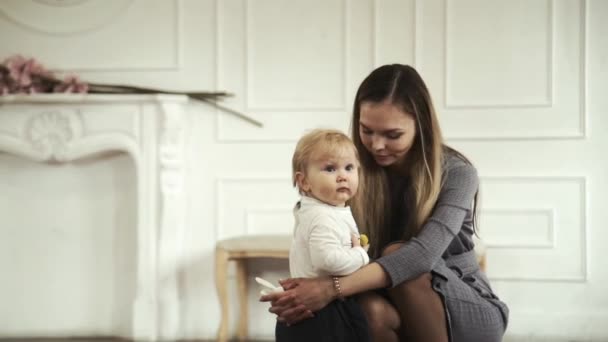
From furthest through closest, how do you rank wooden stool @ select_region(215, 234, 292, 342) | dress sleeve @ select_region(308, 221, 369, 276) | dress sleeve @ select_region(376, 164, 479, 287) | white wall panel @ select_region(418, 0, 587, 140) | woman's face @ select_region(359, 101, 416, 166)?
1. white wall panel @ select_region(418, 0, 587, 140)
2. wooden stool @ select_region(215, 234, 292, 342)
3. woman's face @ select_region(359, 101, 416, 166)
4. dress sleeve @ select_region(376, 164, 479, 287)
5. dress sleeve @ select_region(308, 221, 369, 276)

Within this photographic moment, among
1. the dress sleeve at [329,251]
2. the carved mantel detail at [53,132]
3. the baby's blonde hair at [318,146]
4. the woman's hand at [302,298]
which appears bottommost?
the woman's hand at [302,298]

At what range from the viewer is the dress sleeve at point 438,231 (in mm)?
1982

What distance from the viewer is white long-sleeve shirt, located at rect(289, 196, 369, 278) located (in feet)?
6.13

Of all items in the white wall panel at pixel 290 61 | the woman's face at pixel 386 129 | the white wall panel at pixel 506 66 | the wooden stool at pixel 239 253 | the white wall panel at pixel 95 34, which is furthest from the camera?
the white wall panel at pixel 95 34

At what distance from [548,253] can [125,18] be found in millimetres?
2401

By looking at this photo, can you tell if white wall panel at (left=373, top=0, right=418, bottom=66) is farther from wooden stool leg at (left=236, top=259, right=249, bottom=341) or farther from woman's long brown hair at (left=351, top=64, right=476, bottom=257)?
woman's long brown hair at (left=351, top=64, right=476, bottom=257)

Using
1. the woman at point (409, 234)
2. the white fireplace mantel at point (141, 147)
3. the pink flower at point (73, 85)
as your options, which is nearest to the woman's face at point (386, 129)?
the woman at point (409, 234)

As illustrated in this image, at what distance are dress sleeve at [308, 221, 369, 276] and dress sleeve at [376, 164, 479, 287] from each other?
0.11m

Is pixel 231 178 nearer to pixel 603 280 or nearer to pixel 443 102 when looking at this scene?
pixel 443 102

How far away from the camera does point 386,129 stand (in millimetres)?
2115

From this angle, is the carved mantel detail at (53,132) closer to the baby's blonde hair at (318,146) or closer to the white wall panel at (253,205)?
the white wall panel at (253,205)

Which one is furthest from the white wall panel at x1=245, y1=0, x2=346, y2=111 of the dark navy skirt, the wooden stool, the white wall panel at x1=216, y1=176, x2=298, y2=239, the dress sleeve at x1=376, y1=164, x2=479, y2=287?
the dark navy skirt

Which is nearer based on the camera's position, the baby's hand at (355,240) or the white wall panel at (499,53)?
the baby's hand at (355,240)

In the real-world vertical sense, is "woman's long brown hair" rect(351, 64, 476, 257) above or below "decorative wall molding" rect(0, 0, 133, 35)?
below
